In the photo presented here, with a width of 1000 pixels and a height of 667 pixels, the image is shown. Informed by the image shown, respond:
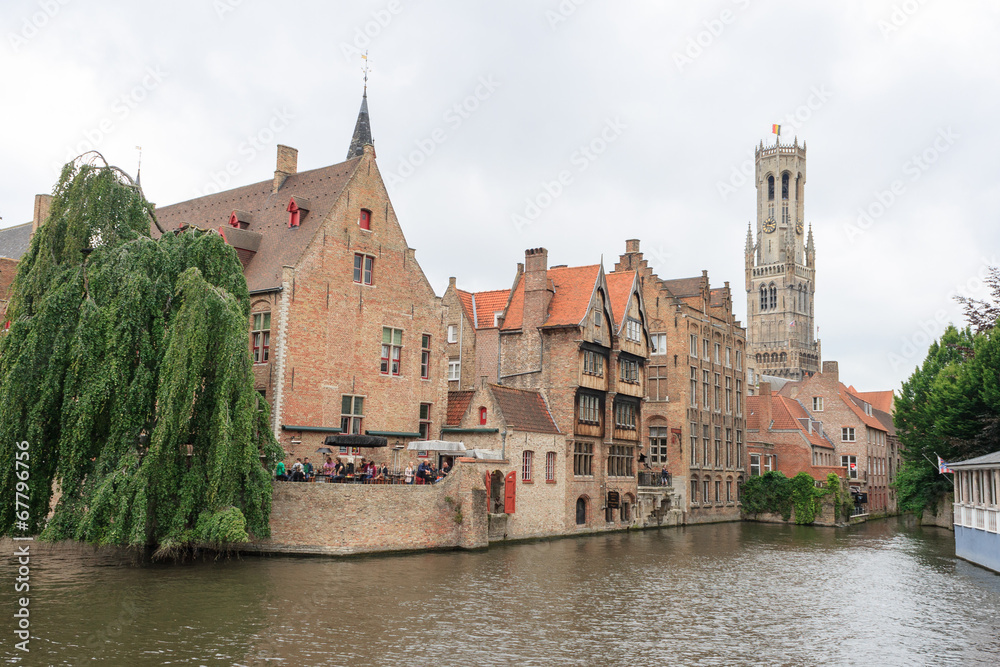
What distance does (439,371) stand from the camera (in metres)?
40.5

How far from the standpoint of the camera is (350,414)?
36.1m

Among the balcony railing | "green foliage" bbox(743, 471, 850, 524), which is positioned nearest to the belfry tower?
"green foliage" bbox(743, 471, 850, 524)

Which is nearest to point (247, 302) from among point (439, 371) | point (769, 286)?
point (439, 371)

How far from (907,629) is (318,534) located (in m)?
18.2

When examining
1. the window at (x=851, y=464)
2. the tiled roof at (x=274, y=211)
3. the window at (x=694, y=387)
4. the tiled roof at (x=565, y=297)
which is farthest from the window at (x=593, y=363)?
the window at (x=851, y=464)

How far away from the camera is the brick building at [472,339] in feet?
149

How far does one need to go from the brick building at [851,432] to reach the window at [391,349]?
44.6 meters

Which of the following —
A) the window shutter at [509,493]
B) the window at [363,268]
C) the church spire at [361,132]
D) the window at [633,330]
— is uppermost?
Answer: the church spire at [361,132]

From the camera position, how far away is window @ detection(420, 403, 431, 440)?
130ft

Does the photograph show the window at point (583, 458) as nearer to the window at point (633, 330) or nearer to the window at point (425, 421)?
the window at point (633, 330)

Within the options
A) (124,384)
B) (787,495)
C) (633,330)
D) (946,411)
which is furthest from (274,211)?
(787,495)

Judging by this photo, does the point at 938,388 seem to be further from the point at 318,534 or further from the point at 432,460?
the point at 318,534

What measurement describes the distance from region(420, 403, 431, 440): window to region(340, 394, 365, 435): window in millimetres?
3911

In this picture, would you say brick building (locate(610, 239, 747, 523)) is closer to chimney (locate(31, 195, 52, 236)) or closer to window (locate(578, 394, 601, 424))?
window (locate(578, 394, 601, 424))
